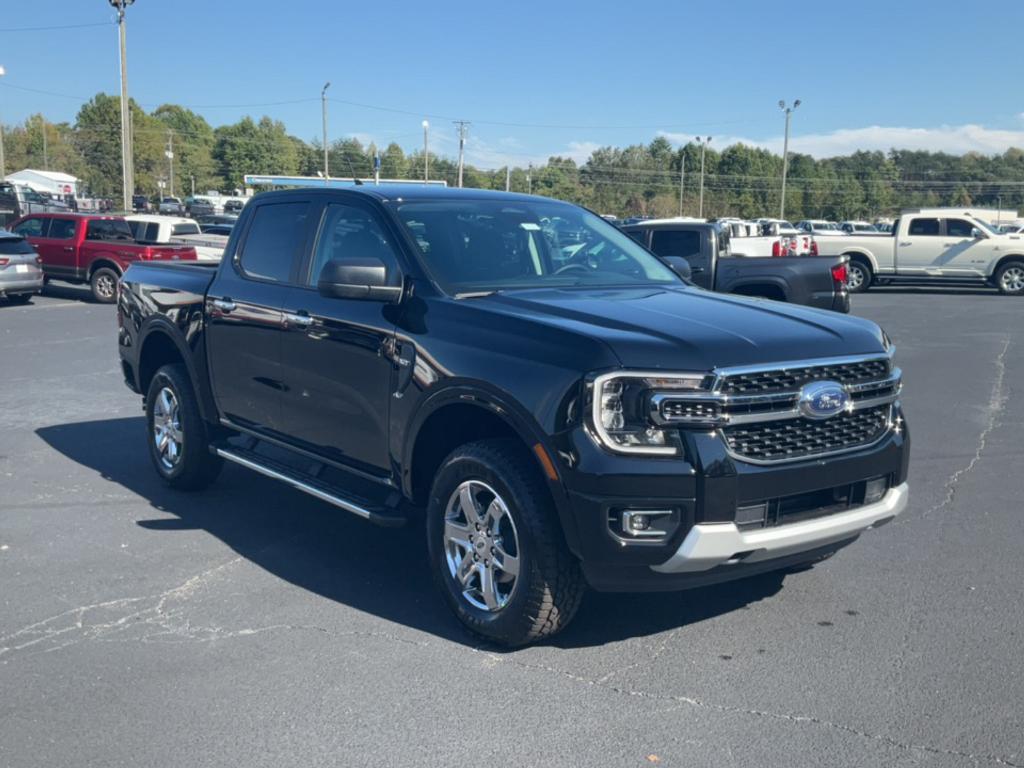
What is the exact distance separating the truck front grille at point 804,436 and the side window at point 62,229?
67.8 ft

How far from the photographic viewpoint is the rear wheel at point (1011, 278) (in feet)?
82.9

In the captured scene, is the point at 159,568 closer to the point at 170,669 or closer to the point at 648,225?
the point at 170,669

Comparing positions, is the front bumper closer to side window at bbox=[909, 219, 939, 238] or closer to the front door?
the front door

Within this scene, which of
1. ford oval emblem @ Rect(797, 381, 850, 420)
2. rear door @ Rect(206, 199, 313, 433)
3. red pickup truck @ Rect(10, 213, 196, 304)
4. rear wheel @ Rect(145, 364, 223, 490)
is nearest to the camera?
ford oval emblem @ Rect(797, 381, 850, 420)

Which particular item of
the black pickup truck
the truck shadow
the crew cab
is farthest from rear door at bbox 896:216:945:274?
the truck shadow

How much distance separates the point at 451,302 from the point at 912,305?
2040cm

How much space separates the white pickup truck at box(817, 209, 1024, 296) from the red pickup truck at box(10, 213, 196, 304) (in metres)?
16.7

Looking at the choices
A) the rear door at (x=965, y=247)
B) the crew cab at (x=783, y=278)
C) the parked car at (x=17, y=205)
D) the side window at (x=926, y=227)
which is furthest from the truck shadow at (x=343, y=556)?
the parked car at (x=17, y=205)

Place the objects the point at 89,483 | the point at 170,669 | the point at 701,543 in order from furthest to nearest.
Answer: the point at 89,483 < the point at 170,669 < the point at 701,543

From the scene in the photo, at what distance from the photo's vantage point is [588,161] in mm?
123000

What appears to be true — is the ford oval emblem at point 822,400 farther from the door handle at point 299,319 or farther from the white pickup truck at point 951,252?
the white pickup truck at point 951,252

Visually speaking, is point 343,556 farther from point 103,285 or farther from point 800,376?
point 103,285

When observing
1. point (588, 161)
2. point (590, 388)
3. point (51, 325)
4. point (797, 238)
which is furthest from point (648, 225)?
point (588, 161)

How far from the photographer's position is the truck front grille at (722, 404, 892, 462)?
4012 mm
